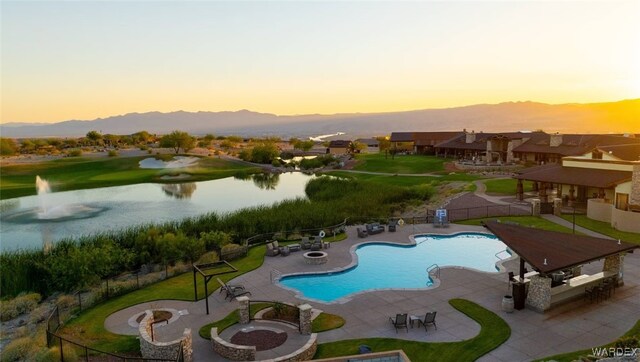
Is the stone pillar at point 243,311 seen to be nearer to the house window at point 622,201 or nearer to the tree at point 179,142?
the house window at point 622,201

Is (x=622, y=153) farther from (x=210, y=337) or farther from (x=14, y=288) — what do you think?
(x=14, y=288)

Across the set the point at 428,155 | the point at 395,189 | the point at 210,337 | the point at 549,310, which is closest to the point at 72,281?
the point at 210,337

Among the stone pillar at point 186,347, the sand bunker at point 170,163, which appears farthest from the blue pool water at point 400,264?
the sand bunker at point 170,163

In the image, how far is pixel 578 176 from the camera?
37.8 m

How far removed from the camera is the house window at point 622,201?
32528mm

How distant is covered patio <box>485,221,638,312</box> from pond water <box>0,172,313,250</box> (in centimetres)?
3330

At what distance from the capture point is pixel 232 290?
20.9 metres

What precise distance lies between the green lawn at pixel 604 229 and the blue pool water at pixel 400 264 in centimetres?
736

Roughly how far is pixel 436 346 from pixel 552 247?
24.8 ft

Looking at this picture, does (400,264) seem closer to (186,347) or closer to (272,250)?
(272,250)

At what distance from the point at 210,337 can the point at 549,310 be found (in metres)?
14.4

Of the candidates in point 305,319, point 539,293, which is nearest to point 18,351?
point 305,319

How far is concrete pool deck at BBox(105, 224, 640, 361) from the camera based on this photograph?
15469mm

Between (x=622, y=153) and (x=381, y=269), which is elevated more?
(x=622, y=153)
